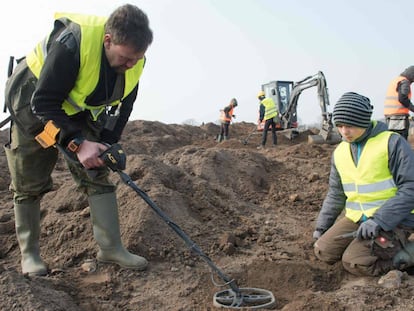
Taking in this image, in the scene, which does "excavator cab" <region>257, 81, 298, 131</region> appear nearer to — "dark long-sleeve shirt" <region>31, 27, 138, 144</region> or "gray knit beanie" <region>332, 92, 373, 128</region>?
"gray knit beanie" <region>332, 92, 373, 128</region>

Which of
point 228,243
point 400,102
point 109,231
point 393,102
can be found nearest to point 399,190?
point 228,243

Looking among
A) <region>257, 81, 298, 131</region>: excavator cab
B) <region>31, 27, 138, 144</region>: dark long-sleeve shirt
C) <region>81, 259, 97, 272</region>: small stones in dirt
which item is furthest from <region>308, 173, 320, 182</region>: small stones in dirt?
<region>257, 81, 298, 131</region>: excavator cab

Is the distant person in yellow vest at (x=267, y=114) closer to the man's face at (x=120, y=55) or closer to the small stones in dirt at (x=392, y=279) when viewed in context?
the small stones in dirt at (x=392, y=279)

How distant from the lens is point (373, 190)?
120 inches

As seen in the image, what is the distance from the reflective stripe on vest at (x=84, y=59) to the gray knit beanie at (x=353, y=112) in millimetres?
1410

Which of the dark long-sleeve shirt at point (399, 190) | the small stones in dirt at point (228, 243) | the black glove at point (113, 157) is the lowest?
the small stones in dirt at point (228, 243)

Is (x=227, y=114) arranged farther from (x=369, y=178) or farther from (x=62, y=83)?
(x=62, y=83)

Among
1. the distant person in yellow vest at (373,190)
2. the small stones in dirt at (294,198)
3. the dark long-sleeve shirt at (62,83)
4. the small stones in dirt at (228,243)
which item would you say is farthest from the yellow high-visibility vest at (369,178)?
the small stones in dirt at (294,198)

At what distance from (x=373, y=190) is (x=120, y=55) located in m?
1.92

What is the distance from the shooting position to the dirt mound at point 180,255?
2.58 m

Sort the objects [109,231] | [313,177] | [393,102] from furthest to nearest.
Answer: [393,102] → [313,177] → [109,231]

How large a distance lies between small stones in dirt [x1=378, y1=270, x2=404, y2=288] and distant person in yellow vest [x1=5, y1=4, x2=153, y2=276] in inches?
62.7

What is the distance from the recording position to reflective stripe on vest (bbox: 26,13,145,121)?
8.41 ft

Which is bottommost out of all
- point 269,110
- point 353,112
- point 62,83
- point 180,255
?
point 180,255
